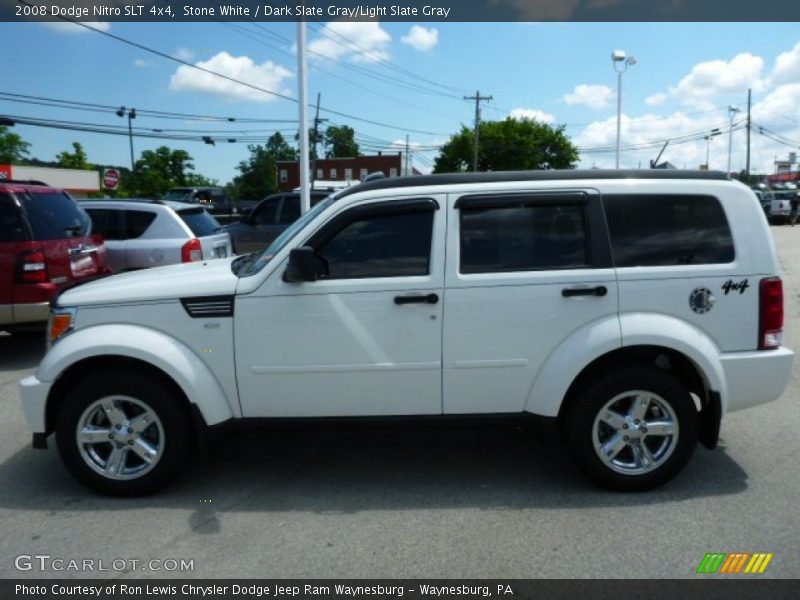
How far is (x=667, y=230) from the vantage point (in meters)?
4.26

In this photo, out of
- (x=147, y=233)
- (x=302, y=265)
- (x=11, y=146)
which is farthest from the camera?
(x=11, y=146)

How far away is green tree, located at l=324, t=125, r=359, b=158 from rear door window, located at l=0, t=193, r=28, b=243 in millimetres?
108051

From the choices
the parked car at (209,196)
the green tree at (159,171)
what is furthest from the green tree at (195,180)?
the parked car at (209,196)

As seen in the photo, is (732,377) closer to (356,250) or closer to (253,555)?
(356,250)

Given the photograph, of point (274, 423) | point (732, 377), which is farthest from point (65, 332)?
point (732, 377)

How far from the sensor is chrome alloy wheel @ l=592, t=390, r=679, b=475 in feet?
13.8

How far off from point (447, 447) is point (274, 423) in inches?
57.4

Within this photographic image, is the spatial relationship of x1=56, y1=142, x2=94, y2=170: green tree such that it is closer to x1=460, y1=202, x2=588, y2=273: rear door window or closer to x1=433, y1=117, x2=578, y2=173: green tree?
x1=433, y1=117, x2=578, y2=173: green tree

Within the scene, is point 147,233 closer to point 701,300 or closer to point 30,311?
point 30,311

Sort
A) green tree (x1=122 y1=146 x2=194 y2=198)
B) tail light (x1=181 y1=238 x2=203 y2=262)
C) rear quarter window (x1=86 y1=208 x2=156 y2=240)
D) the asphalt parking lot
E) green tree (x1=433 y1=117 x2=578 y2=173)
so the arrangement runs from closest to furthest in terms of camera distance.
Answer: the asphalt parking lot, tail light (x1=181 y1=238 x2=203 y2=262), rear quarter window (x1=86 y1=208 x2=156 y2=240), green tree (x1=122 y1=146 x2=194 y2=198), green tree (x1=433 y1=117 x2=578 y2=173)

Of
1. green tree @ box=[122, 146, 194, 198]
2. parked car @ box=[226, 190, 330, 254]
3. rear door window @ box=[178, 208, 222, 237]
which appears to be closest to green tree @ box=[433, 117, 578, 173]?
green tree @ box=[122, 146, 194, 198]

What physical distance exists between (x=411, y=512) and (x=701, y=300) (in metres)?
2.15

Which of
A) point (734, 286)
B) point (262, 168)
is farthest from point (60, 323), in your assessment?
point (262, 168)

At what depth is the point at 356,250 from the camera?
4.24 metres
